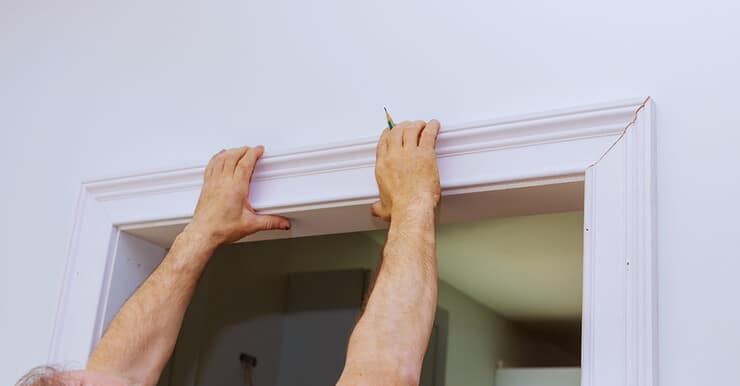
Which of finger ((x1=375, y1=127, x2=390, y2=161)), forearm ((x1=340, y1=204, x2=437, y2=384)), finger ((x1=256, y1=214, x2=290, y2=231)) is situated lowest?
forearm ((x1=340, y1=204, x2=437, y2=384))

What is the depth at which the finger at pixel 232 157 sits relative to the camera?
152 centimetres

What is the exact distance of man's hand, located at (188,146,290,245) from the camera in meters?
1.49

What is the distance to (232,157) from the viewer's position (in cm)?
153

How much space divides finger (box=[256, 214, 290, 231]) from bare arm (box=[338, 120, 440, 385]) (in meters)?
0.20

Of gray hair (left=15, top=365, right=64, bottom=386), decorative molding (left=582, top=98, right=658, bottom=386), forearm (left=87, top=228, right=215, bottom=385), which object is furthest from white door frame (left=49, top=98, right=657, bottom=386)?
gray hair (left=15, top=365, right=64, bottom=386)

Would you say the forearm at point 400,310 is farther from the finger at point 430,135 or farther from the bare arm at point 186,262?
the bare arm at point 186,262

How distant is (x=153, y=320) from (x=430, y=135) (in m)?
0.54

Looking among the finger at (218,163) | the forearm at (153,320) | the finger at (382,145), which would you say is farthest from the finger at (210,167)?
the finger at (382,145)

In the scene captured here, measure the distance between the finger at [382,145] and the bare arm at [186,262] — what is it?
0.78 ft

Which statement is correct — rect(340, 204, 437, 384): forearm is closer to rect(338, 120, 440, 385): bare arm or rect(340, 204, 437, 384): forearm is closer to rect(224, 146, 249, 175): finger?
rect(338, 120, 440, 385): bare arm

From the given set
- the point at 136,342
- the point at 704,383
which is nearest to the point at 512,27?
the point at 704,383

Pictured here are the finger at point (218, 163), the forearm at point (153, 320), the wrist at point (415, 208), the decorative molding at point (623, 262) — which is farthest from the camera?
the finger at point (218, 163)

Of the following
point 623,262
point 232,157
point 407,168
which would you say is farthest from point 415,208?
point 232,157

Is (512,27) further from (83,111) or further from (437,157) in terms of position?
(83,111)
